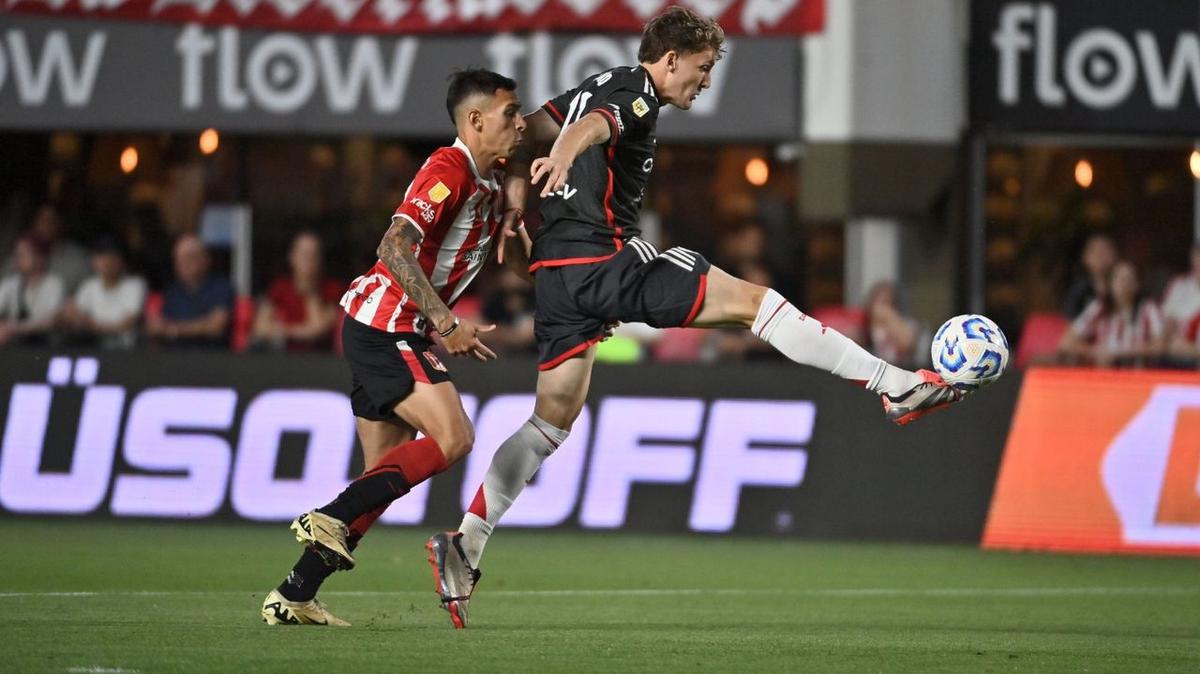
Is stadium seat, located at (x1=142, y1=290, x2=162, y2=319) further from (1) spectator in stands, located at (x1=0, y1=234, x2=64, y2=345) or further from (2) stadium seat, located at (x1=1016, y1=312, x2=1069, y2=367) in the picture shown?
(2) stadium seat, located at (x1=1016, y1=312, x2=1069, y2=367)

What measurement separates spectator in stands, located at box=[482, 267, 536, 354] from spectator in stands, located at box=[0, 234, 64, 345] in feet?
10.6

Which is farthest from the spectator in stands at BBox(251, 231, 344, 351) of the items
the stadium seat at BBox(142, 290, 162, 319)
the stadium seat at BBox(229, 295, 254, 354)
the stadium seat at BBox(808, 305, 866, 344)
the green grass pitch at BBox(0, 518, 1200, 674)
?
the stadium seat at BBox(808, 305, 866, 344)

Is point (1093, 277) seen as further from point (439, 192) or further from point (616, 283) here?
point (439, 192)

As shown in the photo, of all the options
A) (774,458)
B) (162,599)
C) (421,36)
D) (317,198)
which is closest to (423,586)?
(162,599)

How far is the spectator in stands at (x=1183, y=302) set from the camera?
13.9 m

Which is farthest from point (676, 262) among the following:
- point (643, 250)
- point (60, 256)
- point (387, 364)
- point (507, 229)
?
point (60, 256)

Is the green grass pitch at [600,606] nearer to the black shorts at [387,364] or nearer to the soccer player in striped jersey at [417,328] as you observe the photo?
the soccer player in striped jersey at [417,328]

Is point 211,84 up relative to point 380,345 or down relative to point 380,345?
up

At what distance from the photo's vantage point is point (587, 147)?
675cm

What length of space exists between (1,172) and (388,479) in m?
11.5

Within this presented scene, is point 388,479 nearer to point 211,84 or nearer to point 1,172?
point 211,84

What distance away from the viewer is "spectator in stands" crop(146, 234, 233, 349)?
45.1ft

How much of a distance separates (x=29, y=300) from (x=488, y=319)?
136 inches

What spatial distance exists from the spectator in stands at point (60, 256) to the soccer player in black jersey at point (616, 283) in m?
8.24
